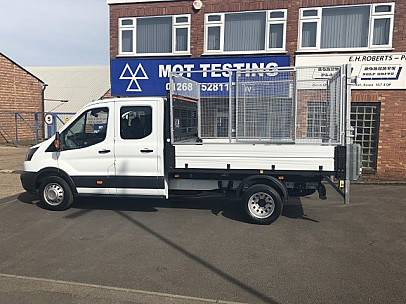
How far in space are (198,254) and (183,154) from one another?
1.97m

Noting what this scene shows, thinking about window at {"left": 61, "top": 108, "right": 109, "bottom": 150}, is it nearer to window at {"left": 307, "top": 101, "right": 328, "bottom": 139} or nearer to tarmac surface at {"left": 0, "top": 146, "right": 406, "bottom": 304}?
tarmac surface at {"left": 0, "top": 146, "right": 406, "bottom": 304}

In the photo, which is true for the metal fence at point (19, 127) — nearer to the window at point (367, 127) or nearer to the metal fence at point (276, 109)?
the metal fence at point (276, 109)

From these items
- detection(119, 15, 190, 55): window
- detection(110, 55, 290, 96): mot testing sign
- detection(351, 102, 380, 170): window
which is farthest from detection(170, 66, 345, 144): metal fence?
detection(119, 15, 190, 55): window

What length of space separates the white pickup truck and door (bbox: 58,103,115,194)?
0.02 metres

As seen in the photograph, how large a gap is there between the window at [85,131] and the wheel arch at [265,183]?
2856 millimetres

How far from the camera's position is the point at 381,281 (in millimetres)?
4004

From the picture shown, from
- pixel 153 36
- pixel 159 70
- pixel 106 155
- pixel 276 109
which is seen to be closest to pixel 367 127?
pixel 276 109

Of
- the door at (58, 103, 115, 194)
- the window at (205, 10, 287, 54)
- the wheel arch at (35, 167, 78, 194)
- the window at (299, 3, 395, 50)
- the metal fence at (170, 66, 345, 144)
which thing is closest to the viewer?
the metal fence at (170, 66, 345, 144)

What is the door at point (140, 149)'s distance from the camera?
6355mm

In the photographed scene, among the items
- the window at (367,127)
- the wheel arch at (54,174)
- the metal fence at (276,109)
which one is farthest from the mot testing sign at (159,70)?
the wheel arch at (54,174)

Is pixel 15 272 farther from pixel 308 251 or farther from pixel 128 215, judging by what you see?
pixel 308 251

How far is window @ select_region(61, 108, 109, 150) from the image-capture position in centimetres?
662

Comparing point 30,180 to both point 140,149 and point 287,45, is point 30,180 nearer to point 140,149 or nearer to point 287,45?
point 140,149

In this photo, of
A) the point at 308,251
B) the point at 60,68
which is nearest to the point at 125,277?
the point at 308,251
